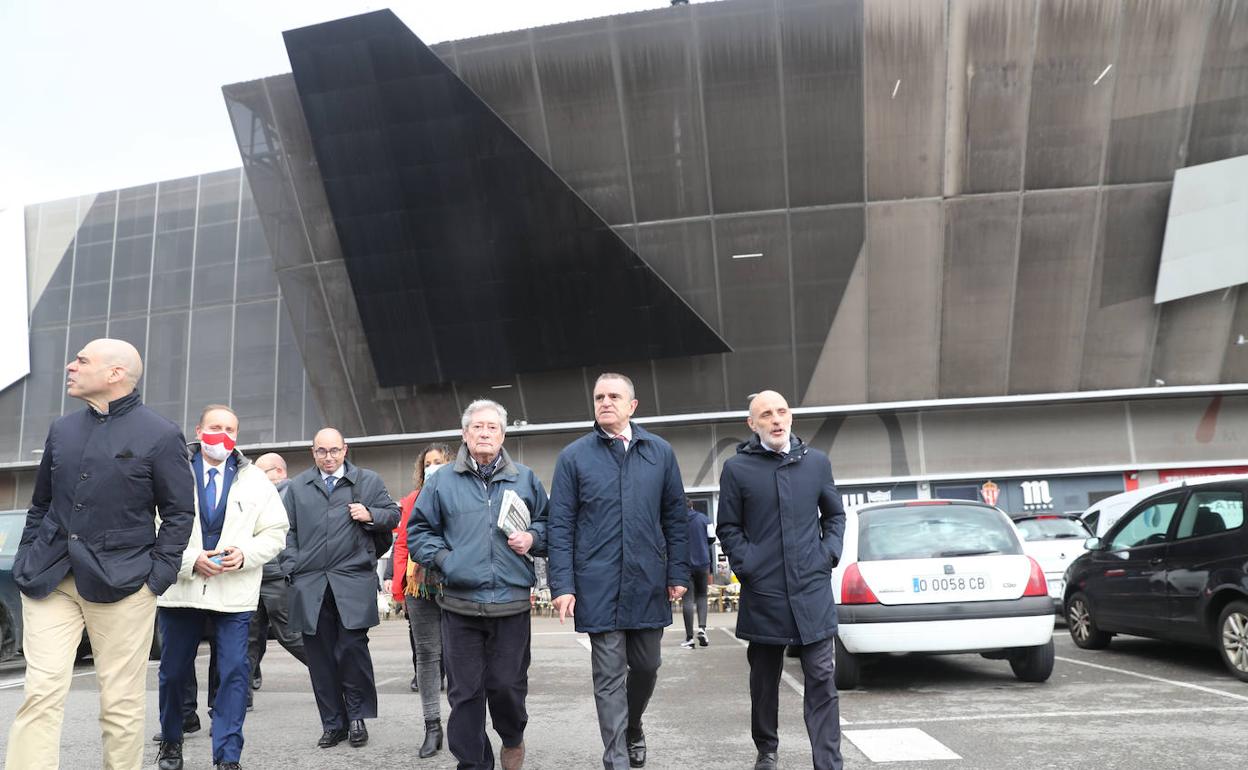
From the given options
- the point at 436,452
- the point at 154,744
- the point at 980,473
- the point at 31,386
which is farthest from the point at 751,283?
the point at 31,386

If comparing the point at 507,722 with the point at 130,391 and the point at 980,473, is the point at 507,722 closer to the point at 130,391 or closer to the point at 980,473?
the point at 130,391

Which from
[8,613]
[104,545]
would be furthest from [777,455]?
[8,613]

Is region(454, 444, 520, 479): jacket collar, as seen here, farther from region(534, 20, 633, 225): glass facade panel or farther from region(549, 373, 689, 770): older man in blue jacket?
region(534, 20, 633, 225): glass facade panel

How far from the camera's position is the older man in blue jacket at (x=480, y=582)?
15.4 feet

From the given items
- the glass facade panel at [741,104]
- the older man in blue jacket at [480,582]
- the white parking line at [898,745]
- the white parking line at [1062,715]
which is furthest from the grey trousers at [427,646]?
the glass facade panel at [741,104]

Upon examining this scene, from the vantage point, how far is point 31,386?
28.0 metres

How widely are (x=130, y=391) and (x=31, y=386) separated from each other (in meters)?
27.7

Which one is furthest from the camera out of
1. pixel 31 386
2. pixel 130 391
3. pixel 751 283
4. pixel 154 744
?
pixel 31 386

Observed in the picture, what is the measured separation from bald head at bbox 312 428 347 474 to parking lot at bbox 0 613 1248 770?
5.71ft

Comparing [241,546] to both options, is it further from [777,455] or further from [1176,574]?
[1176,574]

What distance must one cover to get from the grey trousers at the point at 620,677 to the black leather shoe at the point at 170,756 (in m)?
2.38

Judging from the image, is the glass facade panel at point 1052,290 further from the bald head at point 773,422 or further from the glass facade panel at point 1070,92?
the bald head at point 773,422

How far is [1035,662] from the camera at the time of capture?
7535 mm

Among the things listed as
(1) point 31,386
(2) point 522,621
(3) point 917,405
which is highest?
(1) point 31,386
